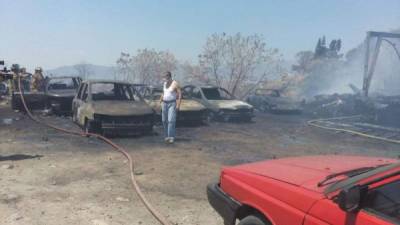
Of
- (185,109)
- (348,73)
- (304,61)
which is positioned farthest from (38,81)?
(304,61)

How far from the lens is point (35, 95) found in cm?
1689

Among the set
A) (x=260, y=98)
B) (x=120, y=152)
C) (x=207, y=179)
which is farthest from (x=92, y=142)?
(x=260, y=98)

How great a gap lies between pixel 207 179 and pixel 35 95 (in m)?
11.8

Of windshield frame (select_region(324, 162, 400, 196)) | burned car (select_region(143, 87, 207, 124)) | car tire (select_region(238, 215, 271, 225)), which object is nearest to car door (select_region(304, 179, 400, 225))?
windshield frame (select_region(324, 162, 400, 196))

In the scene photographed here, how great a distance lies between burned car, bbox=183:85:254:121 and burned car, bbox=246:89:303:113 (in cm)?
476

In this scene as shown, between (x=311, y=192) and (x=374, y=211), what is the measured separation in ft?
1.71

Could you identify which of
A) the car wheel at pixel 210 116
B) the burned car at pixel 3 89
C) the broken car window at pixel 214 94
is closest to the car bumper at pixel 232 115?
the car wheel at pixel 210 116

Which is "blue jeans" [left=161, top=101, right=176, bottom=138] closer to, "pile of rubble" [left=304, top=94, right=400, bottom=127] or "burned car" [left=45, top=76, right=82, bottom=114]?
"burned car" [left=45, top=76, right=82, bottom=114]

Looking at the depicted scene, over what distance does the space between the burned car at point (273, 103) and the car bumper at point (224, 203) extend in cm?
1714

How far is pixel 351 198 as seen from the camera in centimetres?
259

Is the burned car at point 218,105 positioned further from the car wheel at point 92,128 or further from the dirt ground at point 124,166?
the car wheel at point 92,128

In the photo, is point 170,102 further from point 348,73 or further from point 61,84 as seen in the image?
point 348,73

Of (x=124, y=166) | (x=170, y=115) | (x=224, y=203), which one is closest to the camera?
(x=224, y=203)

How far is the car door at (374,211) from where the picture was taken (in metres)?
2.51
